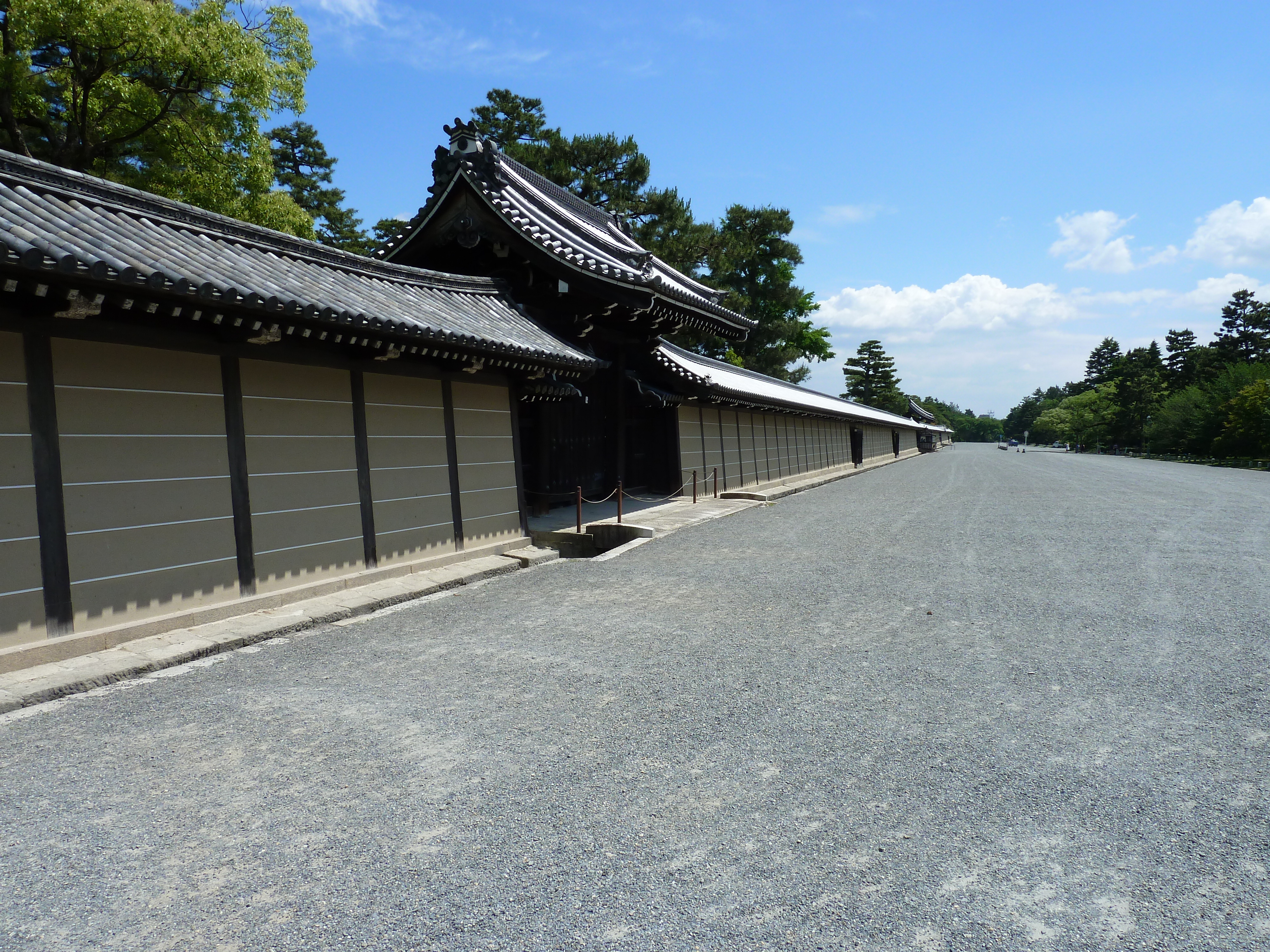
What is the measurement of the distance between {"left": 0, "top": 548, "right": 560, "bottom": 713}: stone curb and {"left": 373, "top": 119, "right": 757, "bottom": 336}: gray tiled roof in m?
5.98

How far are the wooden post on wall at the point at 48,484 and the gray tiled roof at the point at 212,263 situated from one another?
92cm

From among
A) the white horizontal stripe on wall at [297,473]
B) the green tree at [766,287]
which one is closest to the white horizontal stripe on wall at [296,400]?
the white horizontal stripe on wall at [297,473]

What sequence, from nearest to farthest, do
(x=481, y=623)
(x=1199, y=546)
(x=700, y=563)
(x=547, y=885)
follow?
(x=547, y=885), (x=481, y=623), (x=700, y=563), (x=1199, y=546)

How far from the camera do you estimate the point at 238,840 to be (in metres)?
3.01

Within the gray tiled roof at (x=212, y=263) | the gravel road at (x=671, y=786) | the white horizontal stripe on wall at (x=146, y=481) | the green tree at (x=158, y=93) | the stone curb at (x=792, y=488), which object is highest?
the green tree at (x=158, y=93)

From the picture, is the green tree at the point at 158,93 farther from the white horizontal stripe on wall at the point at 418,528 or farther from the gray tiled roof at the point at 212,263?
the white horizontal stripe on wall at the point at 418,528

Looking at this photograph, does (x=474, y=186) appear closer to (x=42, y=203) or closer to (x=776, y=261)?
(x=42, y=203)

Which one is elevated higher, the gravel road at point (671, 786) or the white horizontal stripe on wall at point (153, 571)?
the white horizontal stripe on wall at point (153, 571)

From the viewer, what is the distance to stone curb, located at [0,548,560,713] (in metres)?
4.69

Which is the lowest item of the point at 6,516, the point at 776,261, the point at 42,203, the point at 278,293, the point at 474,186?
the point at 6,516

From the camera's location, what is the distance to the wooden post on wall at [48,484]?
16.7ft

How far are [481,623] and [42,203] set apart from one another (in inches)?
200

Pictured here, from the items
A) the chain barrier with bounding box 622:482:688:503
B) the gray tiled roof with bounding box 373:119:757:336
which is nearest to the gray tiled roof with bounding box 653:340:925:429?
the gray tiled roof with bounding box 373:119:757:336

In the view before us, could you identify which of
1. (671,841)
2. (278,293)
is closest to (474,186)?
(278,293)
